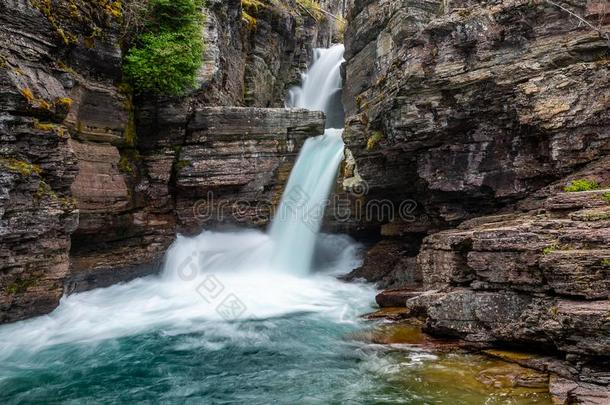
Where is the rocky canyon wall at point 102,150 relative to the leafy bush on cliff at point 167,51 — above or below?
below

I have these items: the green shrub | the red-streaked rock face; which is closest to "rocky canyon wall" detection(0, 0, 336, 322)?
the red-streaked rock face

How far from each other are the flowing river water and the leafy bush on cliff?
586 cm

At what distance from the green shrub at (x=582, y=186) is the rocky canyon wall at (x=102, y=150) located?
10.3 m

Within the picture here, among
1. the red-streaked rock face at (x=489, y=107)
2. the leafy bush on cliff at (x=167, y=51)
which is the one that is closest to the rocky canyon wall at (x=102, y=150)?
the leafy bush on cliff at (x=167, y=51)

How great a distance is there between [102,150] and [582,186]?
14480mm

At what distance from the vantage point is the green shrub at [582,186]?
999 cm

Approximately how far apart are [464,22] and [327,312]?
9591mm

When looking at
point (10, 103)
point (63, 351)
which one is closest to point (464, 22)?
point (10, 103)

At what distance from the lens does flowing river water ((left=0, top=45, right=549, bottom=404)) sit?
8.00 m

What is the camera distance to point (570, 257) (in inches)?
290

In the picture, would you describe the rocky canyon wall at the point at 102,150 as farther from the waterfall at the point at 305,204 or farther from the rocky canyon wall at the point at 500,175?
the rocky canyon wall at the point at 500,175

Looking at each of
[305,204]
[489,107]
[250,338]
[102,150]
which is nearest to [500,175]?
[489,107]

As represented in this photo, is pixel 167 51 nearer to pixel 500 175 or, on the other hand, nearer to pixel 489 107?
pixel 489 107

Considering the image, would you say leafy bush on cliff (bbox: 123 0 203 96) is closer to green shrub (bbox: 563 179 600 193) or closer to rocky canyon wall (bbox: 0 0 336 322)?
rocky canyon wall (bbox: 0 0 336 322)
